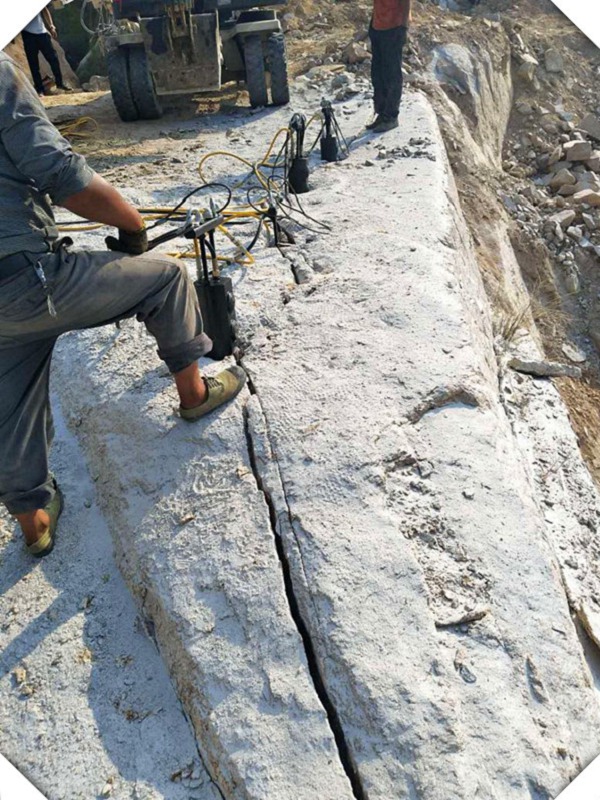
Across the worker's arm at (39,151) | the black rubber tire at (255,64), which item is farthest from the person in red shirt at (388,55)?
the worker's arm at (39,151)

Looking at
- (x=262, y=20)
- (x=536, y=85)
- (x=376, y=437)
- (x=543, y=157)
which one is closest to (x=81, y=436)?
(x=376, y=437)

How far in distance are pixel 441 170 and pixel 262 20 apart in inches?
148

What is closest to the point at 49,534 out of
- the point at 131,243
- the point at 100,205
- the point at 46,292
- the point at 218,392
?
the point at 218,392

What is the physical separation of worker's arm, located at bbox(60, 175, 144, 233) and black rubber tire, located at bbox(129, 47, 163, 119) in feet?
18.1

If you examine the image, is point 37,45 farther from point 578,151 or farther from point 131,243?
point 131,243

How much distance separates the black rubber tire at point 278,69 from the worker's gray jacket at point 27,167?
5809mm

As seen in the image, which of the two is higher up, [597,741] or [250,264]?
[250,264]

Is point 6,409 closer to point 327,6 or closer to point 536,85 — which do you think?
point 536,85

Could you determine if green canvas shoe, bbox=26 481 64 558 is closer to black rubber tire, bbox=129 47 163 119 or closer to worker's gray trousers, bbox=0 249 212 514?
worker's gray trousers, bbox=0 249 212 514

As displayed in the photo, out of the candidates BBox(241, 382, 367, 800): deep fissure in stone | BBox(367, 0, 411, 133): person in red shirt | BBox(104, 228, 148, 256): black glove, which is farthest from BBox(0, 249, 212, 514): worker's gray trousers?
Result: BBox(367, 0, 411, 133): person in red shirt

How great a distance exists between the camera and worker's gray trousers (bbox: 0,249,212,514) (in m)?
2.28

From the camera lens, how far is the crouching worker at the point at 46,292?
206 centimetres

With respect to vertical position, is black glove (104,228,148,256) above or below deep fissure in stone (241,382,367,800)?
above

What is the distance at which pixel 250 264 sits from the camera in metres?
4.03
